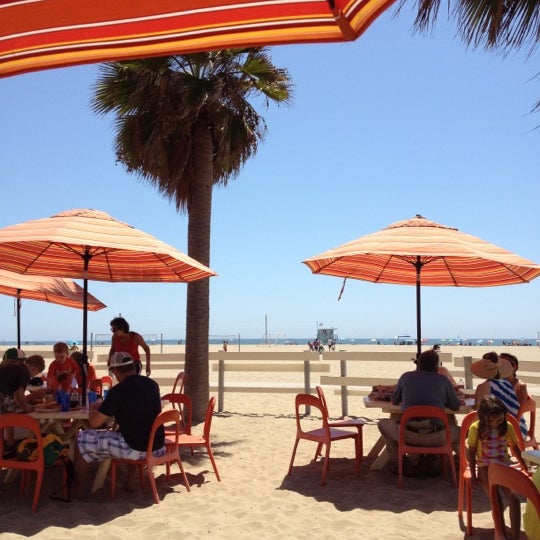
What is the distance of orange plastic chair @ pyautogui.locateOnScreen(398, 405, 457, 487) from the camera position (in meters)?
5.63

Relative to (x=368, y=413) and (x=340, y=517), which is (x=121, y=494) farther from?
(x=368, y=413)

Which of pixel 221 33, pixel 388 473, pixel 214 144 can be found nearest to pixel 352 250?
pixel 388 473

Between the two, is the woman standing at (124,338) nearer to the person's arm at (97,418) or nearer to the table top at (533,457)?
the person's arm at (97,418)

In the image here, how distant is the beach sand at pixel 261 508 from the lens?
4.69 metres

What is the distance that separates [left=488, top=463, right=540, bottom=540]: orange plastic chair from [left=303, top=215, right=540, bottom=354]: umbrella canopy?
3272 millimetres

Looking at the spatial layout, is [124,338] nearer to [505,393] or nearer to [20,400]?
[20,400]

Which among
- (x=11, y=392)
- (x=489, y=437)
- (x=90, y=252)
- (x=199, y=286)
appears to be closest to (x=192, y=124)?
(x=199, y=286)

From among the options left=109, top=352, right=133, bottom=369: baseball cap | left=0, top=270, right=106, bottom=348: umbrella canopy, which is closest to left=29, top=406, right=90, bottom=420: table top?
left=109, top=352, right=133, bottom=369: baseball cap

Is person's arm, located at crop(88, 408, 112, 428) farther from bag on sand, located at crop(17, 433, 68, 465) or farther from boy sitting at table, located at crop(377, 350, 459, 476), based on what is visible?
boy sitting at table, located at crop(377, 350, 459, 476)

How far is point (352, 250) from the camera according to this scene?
258 inches

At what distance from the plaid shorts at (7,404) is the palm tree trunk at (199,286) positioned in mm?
4539

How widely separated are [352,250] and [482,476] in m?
2.69

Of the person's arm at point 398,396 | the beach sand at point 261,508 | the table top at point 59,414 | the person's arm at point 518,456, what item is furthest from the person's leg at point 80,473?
the person's arm at point 518,456

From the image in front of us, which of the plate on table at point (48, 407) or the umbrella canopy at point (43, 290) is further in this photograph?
the umbrella canopy at point (43, 290)
